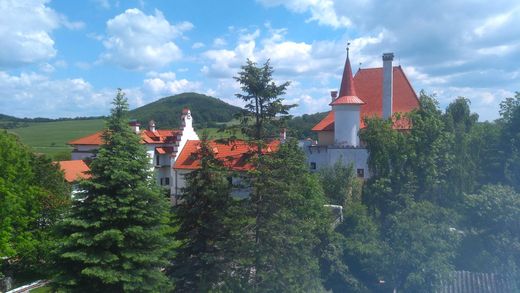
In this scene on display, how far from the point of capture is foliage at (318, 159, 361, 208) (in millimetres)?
26453

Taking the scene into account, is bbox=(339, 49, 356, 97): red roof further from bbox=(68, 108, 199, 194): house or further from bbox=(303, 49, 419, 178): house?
bbox=(68, 108, 199, 194): house

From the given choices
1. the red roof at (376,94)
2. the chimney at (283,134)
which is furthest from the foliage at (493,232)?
the chimney at (283,134)

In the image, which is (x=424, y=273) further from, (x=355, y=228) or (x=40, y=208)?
(x=40, y=208)

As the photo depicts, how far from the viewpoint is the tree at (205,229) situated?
16453mm

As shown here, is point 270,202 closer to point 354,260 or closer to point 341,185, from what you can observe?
point 354,260

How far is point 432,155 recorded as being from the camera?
26.0m

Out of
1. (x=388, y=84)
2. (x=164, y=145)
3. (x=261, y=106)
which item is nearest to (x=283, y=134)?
(x=261, y=106)

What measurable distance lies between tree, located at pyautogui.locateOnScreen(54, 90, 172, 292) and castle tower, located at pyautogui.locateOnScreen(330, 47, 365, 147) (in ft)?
52.3

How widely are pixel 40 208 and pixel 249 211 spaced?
38.5 feet

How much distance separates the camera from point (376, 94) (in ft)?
106

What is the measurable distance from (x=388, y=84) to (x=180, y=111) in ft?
241

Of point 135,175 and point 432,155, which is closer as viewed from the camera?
point 135,175

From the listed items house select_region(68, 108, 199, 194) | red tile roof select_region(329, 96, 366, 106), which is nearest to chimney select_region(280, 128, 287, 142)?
red tile roof select_region(329, 96, 366, 106)

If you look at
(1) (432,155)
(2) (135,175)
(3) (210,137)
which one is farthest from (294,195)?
(1) (432,155)
